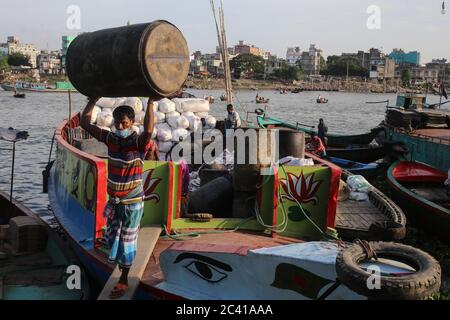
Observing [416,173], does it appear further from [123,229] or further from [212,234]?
[123,229]

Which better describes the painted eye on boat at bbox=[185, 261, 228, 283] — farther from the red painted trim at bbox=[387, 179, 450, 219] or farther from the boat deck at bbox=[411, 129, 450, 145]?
the boat deck at bbox=[411, 129, 450, 145]

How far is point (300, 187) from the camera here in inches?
252

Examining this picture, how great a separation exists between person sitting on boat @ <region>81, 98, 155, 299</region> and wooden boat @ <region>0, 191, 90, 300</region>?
1930mm

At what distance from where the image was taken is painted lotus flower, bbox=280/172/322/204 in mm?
6387

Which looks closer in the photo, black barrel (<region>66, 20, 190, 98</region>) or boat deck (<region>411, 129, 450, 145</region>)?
black barrel (<region>66, 20, 190, 98</region>)

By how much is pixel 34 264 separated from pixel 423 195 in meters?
9.33

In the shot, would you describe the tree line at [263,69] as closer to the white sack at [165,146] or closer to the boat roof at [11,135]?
the white sack at [165,146]

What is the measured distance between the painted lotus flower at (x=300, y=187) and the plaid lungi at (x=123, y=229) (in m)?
2.33

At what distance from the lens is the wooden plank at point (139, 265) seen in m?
4.79

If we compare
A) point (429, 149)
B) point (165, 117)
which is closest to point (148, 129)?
point (165, 117)

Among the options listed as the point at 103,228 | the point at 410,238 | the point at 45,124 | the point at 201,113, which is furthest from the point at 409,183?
the point at 45,124

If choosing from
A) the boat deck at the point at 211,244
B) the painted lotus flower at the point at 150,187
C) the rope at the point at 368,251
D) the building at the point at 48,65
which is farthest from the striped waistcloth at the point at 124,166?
the building at the point at 48,65

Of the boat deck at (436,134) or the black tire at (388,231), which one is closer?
the black tire at (388,231)

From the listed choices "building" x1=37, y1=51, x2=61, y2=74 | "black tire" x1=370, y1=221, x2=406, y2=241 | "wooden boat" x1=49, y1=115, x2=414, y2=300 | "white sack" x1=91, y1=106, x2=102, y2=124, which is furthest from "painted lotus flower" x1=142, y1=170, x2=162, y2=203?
"building" x1=37, y1=51, x2=61, y2=74
